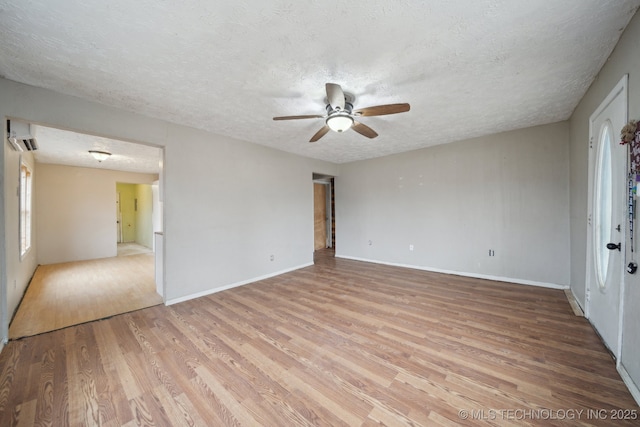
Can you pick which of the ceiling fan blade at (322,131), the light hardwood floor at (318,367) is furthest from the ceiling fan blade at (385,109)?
the light hardwood floor at (318,367)

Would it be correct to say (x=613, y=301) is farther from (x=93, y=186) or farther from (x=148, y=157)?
(x=93, y=186)

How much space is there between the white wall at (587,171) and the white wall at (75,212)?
9436 mm

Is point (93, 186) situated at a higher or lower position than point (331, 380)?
higher

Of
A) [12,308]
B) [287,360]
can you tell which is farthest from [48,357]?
[287,360]

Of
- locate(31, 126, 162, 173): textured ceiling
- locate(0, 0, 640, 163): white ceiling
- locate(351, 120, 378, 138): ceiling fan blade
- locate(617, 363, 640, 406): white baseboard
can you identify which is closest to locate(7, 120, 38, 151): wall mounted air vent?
locate(31, 126, 162, 173): textured ceiling

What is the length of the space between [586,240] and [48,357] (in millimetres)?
5538

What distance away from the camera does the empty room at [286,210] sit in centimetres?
150

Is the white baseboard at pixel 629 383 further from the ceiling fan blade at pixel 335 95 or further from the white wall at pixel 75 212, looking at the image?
the white wall at pixel 75 212

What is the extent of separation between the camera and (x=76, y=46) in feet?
5.68

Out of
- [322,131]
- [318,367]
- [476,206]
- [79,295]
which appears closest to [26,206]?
[79,295]

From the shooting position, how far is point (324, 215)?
7695 mm

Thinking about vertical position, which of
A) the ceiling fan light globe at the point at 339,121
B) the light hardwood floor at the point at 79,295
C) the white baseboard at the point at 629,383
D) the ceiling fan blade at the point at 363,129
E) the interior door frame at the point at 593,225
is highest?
the ceiling fan blade at the point at 363,129

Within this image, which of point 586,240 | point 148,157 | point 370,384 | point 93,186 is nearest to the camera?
point 370,384

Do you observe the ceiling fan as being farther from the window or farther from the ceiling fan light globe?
the window
